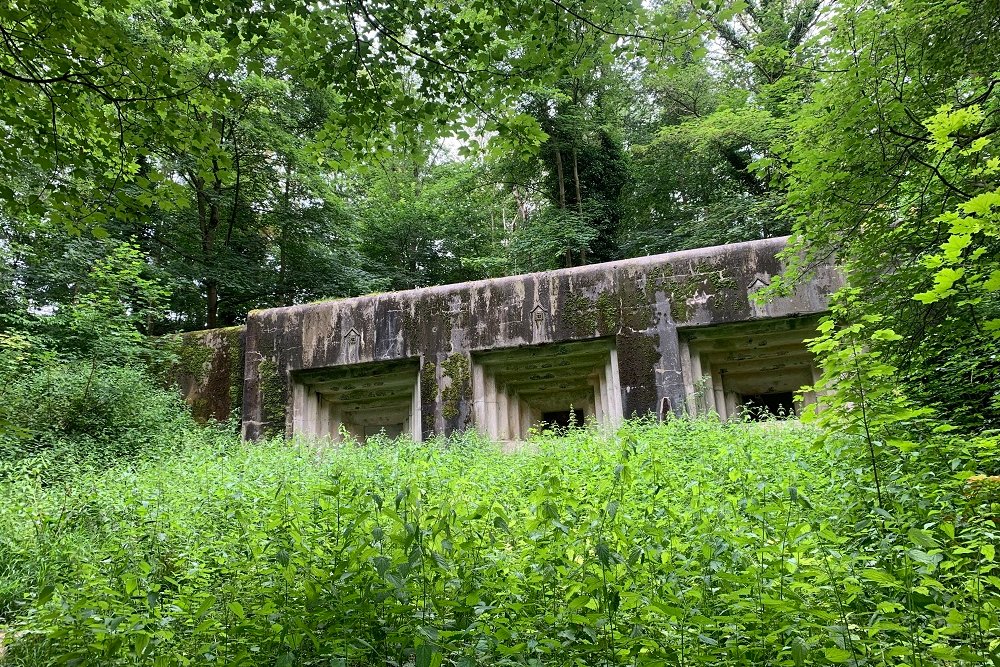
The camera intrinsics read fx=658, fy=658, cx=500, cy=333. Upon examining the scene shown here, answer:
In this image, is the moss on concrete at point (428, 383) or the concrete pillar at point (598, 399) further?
the concrete pillar at point (598, 399)

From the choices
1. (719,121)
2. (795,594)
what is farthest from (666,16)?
(719,121)

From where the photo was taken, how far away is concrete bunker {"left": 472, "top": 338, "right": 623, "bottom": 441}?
9781 millimetres

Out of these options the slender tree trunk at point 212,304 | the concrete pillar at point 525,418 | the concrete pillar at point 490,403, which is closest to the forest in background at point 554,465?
the concrete pillar at point 490,403

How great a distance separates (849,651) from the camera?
1856 millimetres

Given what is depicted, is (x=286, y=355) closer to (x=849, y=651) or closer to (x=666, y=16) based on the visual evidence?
(x=666, y=16)

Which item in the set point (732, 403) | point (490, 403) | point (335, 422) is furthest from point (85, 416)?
point (732, 403)

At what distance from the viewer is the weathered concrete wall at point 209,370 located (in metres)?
11.3

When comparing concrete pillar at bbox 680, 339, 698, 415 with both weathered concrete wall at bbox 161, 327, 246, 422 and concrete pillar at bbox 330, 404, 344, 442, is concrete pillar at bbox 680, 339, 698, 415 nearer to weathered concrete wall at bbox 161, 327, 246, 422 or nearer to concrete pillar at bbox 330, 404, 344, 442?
concrete pillar at bbox 330, 404, 344, 442

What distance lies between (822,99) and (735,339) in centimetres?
559

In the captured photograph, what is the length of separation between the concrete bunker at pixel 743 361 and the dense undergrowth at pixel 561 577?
14.4 feet

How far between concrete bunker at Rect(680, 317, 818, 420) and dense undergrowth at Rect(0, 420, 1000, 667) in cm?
438

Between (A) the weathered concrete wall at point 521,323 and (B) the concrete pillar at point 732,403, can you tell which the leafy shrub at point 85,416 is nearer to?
(A) the weathered concrete wall at point 521,323

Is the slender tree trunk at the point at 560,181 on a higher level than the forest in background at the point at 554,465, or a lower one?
higher

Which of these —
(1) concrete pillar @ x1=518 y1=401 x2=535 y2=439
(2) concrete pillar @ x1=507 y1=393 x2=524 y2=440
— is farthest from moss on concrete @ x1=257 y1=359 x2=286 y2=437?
(1) concrete pillar @ x1=518 y1=401 x2=535 y2=439
